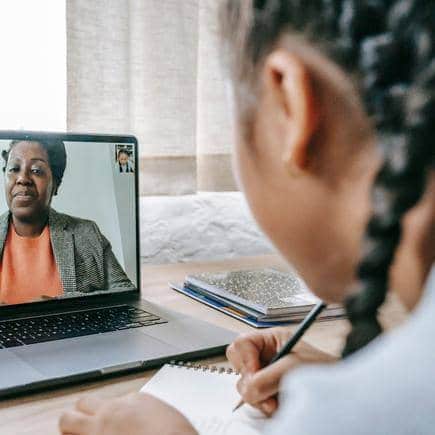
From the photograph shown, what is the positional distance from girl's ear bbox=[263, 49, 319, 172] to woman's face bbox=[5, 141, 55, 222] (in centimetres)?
58

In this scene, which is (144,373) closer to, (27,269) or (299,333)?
(299,333)

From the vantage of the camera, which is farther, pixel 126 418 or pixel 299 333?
pixel 299 333

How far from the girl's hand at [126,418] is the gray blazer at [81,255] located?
0.40 metres

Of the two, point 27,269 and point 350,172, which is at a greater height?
point 350,172

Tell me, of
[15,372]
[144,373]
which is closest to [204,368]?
[144,373]

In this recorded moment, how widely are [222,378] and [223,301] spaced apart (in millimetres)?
266

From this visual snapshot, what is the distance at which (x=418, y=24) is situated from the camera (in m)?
0.27

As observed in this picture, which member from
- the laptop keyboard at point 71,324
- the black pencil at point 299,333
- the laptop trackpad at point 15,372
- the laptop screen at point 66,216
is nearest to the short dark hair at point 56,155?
the laptop screen at point 66,216

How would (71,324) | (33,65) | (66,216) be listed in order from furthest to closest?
(33,65) → (66,216) → (71,324)

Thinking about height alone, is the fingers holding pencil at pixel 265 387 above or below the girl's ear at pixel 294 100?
below

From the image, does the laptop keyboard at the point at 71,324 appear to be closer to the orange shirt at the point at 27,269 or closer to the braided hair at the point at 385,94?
the orange shirt at the point at 27,269

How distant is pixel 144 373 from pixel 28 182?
353 millimetres

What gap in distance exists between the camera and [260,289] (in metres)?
0.89

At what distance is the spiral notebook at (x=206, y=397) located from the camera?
0.50 m
